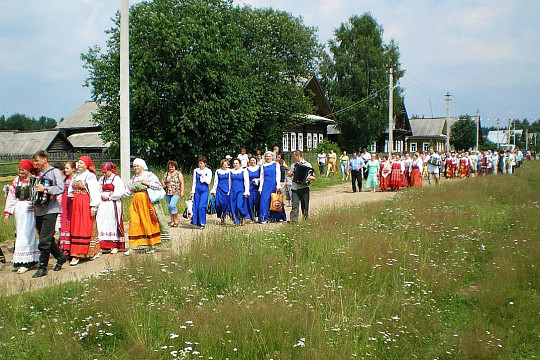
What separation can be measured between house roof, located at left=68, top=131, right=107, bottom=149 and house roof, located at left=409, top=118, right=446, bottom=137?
4992 centimetres

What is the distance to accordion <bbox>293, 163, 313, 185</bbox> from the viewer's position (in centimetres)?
1210

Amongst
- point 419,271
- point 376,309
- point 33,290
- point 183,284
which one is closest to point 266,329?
point 376,309

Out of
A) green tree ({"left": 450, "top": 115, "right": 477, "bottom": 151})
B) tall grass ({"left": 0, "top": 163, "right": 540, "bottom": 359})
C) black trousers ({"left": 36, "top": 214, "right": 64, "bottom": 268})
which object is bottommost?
tall grass ({"left": 0, "top": 163, "right": 540, "bottom": 359})

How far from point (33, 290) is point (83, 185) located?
8.48 ft

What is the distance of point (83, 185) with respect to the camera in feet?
30.2

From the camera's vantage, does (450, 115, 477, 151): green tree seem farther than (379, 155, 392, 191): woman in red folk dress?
Yes

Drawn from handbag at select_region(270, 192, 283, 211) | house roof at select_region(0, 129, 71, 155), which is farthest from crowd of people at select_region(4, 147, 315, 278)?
house roof at select_region(0, 129, 71, 155)

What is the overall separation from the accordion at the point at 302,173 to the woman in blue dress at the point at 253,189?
172 centimetres

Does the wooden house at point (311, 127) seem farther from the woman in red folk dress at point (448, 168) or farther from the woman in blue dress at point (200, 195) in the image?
the woman in blue dress at point (200, 195)

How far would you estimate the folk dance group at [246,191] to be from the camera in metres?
12.4

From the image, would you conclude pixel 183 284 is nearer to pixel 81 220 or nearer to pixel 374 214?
pixel 81 220

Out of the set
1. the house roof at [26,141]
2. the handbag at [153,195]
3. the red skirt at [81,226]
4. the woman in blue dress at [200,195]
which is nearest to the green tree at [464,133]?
the house roof at [26,141]

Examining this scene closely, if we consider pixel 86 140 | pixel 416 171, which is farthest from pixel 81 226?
pixel 86 140

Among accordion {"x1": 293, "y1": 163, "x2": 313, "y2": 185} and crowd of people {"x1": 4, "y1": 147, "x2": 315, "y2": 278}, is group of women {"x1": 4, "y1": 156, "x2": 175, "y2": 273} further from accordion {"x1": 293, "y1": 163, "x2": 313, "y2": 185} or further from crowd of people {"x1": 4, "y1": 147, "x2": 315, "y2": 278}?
accordion {"x1": 293, "y1": 163, "x2": 313, "y2": 185}
